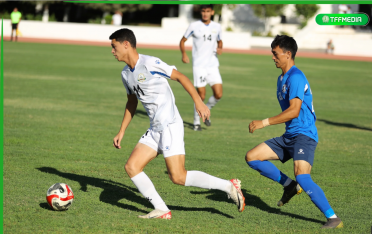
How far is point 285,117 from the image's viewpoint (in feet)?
16.7

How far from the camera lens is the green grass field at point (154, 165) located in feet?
17.1

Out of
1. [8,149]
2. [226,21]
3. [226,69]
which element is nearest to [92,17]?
[226,21]

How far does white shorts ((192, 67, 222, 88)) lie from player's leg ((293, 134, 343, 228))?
6.23m

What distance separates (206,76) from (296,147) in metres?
6.39

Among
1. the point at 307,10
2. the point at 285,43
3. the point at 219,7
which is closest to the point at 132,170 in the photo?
the point at 285,43

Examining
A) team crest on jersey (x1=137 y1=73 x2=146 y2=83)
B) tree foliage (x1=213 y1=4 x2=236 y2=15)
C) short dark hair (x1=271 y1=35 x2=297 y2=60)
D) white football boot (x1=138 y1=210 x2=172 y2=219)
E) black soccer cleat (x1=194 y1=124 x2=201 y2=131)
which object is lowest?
black soccer cleat (x1=194 y1=124 x2=201 y2=131)

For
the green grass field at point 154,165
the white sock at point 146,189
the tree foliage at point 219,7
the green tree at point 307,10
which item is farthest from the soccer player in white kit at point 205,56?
the green tree at point 307,10

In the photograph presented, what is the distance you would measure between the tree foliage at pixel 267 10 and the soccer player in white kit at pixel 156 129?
54.6m

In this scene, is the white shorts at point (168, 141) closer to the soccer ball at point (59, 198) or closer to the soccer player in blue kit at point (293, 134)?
the soccer player in blue kit at point (293, 134)

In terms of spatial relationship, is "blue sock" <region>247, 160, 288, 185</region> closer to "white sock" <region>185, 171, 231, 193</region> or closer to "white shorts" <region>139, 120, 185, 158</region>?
"white sock" <region>185, 171, 231, 193</region>

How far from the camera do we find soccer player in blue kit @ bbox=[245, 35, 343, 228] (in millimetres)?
5027

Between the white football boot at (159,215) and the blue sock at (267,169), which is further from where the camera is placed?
the blue sock at (267,169)

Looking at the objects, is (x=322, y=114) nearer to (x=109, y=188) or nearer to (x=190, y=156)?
(x=190, y=156)

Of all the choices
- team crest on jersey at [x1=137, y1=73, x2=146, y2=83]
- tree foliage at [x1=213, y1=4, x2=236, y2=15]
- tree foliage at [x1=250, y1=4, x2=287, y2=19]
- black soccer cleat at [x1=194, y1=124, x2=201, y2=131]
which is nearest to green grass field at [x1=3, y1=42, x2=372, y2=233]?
black soccer cleat at [x1=194, y1=124, x2=201, y2=131]
